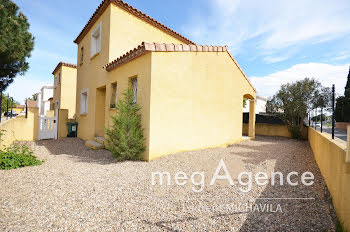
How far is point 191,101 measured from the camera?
23.3 feet

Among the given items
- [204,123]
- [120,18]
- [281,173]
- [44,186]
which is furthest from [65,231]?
[120,18]

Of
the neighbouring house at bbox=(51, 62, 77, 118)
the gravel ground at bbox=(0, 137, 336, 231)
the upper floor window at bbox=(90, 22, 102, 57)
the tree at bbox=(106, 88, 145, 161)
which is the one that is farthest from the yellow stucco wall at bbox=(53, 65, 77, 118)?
the gravel ground at bbox=(0, 137, 336, 231)

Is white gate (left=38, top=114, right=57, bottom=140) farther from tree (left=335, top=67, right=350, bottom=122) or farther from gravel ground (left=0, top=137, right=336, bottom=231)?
tree (left=335, top=67, right=350, bottom=122)

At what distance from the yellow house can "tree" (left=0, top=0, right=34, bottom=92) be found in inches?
113

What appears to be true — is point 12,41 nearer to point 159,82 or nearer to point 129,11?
point 129,11

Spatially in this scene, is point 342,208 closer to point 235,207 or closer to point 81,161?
point 235,207

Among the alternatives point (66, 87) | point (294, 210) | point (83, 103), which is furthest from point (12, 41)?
point (66, 87)

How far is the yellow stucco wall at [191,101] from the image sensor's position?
6120mm

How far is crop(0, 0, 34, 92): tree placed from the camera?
6.91 metres

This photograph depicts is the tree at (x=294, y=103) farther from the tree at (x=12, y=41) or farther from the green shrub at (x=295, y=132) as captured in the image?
the tree at (x=12, y=41)

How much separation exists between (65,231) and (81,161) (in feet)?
13.4

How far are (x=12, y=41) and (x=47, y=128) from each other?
545 cm

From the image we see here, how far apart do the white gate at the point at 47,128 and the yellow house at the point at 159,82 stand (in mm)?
1557

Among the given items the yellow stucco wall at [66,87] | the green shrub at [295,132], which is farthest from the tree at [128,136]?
the yellow stucco wall at [66,87]
